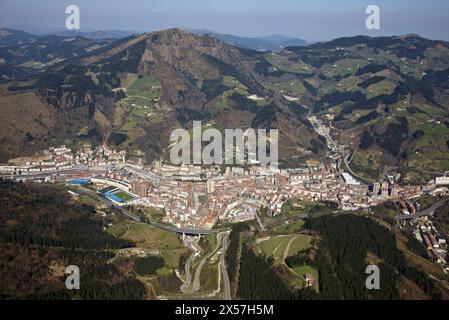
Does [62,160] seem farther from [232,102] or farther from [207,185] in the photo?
[232,102]

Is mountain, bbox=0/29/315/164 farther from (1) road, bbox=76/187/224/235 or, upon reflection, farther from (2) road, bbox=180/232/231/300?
(2) road, bbox=180/232/231/300

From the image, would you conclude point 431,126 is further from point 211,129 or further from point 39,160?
point 39,160

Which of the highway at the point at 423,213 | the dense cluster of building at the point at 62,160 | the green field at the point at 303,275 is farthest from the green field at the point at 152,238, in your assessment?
the highway at the point at 423,213

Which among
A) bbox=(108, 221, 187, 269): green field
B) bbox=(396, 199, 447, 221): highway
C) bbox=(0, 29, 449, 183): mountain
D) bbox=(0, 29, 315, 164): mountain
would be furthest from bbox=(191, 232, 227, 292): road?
bbox=(0, 29, 315, 164): mountain

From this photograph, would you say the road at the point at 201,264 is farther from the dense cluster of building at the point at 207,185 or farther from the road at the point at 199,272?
the dense cluster of building at the point at 207,185

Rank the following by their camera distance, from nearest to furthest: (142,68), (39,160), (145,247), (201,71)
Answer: (145,247) < (39,160) < (142,68) < (201,71)
